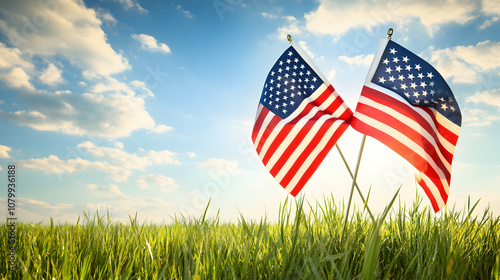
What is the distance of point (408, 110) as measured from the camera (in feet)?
11.2

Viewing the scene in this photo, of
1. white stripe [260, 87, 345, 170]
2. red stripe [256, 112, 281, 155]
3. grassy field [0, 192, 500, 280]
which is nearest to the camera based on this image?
grassy field [0, 192, 500, 280]

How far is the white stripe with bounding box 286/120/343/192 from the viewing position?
361 centimetres

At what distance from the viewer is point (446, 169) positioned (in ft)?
11.5

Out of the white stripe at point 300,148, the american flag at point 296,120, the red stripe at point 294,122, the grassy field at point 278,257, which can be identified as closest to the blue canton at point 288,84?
the american flag at point 296,120

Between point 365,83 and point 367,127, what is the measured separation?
1.70ft

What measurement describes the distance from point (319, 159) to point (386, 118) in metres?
0.87

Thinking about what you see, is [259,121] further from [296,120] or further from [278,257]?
[278,257]

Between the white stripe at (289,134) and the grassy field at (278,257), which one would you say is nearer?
the grassy field at (278,257)

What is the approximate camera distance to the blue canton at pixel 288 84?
403cm

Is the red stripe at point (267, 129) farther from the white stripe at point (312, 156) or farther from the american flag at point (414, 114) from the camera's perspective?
the american flag at point (414, 114)

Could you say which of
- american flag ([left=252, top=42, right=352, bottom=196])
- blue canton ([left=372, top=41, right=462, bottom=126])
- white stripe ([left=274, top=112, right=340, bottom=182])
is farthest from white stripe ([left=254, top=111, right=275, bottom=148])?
blue canton ([left=372, top=41, right=462, bottom=126])

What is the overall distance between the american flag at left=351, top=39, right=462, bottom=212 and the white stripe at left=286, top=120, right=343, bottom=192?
0.22 metres

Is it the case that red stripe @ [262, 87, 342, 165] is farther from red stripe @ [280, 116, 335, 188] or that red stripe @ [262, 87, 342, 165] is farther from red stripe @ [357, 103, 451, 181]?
red stripe @ [357, 103, 451, 181]

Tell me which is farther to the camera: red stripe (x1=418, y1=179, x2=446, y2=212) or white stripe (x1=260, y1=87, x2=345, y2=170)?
white stripe (x1=260, y1=87, x2=345, y2=170)
